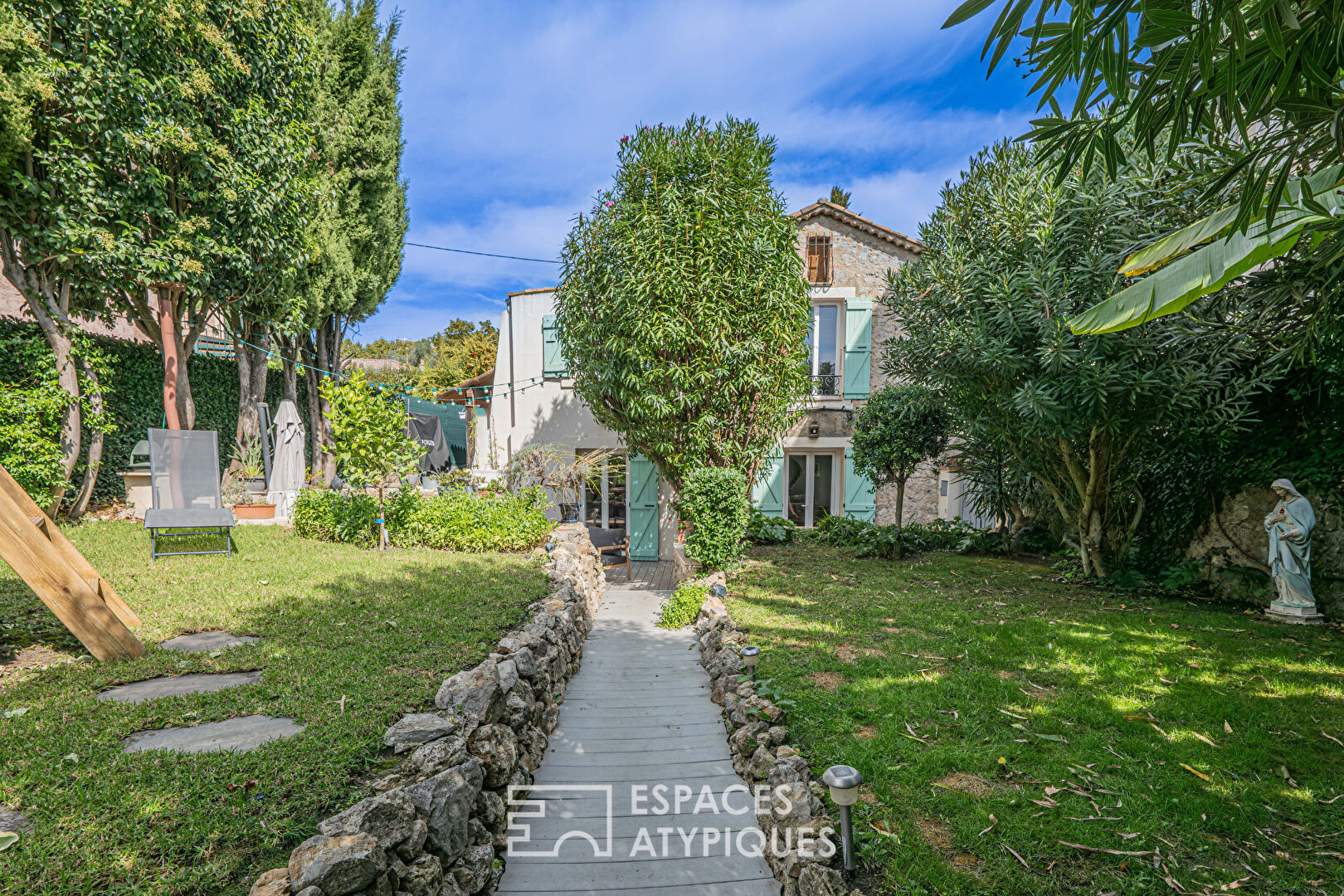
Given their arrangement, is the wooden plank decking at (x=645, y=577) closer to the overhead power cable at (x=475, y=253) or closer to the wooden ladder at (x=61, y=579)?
the wooden ladder at (x=61, y=579)

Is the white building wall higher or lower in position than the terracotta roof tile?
lower

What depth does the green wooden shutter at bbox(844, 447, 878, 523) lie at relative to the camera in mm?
12273

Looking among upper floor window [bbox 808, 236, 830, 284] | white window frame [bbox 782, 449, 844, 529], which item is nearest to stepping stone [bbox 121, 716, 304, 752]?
white window frame [bbox 782, 449, 844, 529]

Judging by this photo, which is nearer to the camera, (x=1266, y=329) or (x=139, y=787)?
(x=139, y=787)

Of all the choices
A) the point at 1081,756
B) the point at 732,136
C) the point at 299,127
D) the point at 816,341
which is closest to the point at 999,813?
the point at 1081,756

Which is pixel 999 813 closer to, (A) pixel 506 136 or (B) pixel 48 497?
(B) pixel 48 497

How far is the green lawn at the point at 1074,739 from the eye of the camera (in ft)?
7.64

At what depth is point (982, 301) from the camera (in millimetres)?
7039

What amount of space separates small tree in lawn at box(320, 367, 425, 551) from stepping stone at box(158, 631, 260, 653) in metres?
3.90

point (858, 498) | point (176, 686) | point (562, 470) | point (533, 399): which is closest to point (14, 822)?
point (176, 686)

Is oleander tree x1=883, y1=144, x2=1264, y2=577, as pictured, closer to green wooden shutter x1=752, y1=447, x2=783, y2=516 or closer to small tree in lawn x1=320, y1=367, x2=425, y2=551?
green wooden shutter x1=752, y1=447, x2=783, y2=516

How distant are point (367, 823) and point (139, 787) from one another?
3.43 feet

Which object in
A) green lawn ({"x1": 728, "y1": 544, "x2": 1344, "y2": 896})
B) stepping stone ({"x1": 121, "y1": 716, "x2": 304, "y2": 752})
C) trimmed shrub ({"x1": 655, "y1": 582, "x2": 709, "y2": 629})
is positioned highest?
stepping stone ({"x1": 121, "y1": 716, "x2": 304, "y2": 752})

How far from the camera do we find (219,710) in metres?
3.14
